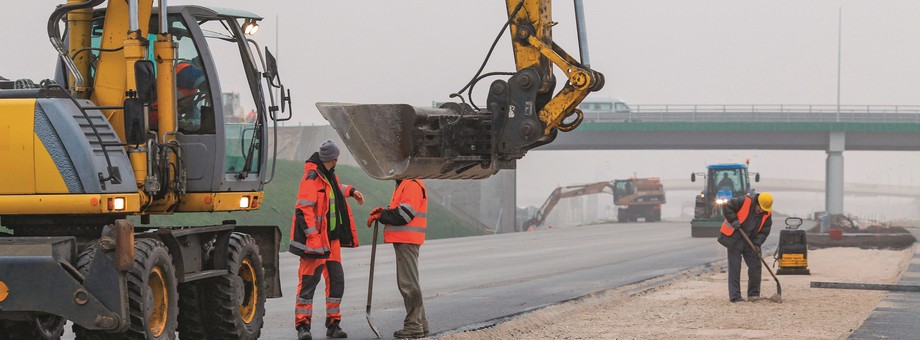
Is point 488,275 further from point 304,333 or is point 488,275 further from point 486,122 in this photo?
point 486,122

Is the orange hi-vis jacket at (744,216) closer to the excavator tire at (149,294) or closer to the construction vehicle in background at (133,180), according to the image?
the construction vehicle in background at (133,180)

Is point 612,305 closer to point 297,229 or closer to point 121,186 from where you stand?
point 297,229

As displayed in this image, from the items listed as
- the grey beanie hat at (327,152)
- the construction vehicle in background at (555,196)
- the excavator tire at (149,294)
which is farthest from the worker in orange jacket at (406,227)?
the construction vehicle in background at (555,196)

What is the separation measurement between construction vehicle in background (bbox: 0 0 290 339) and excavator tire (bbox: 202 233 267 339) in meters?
0.01

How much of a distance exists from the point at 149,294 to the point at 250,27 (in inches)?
123

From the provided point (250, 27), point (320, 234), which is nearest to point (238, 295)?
point (320, 234)

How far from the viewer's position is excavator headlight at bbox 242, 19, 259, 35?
11781 millimetres

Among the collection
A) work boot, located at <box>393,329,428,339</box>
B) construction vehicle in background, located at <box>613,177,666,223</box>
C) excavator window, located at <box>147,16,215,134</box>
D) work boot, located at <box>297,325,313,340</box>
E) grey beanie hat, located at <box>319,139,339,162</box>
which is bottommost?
construction vehicle in background, located at <box>613,177,666,223</box>

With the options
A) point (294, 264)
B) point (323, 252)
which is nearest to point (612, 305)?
point (323, 252)

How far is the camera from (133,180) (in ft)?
32.4

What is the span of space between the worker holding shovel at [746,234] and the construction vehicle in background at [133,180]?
24.6 ft

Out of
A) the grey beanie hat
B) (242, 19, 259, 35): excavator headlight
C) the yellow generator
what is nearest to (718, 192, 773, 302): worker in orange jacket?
the yellow generator

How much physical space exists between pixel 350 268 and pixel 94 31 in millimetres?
15392

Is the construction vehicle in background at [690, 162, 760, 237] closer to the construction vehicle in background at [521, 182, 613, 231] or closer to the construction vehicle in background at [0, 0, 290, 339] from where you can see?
the construction vehicle in background at [521, 182, 613, 231]
